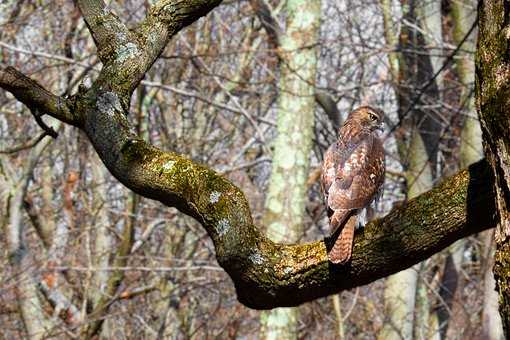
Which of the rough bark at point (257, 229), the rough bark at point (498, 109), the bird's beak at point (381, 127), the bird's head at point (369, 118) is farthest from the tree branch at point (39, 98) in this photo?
the bird's beak at point (381, 127)

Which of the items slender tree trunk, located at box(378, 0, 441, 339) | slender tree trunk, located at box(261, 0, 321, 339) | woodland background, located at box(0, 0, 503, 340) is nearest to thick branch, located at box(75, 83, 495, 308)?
woodland background, located at box(0, 0, 503, 340)

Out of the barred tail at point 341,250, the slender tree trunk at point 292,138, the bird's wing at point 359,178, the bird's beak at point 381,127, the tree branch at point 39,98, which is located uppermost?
the slender tree trunk at point 292,138

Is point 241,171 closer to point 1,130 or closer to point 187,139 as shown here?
point 187,139

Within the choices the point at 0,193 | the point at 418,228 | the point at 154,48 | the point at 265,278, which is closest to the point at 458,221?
the point at 418,228

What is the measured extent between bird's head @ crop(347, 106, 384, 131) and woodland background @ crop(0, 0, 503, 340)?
12.5 ft

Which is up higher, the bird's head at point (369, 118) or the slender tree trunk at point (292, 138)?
the slender tree trunk at point (292, 138)

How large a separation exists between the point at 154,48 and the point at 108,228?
10.8 m

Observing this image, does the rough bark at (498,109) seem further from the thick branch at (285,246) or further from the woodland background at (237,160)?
the woodland background at (237,160)

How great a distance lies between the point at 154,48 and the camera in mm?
3867

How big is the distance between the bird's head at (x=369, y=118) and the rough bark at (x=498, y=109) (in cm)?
210

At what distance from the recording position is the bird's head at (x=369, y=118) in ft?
16.8

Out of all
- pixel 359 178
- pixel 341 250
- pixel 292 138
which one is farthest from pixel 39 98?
pixel 292 138

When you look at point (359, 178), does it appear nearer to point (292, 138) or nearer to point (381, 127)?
point (381, 127)

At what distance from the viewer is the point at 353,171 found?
4.56 metres
